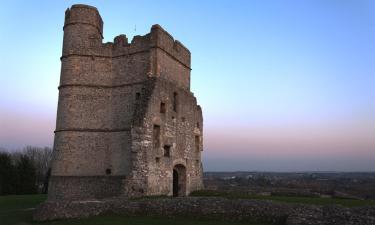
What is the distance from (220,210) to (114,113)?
32.4ft

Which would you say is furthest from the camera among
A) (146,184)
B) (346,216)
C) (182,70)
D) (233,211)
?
(182,70)

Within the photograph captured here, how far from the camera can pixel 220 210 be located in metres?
14.2

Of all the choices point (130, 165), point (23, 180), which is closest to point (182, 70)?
point (130, 165)

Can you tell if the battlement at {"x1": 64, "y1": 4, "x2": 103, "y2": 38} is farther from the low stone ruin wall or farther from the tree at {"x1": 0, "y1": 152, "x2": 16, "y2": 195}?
the tree at {"x1": 0, "y1": 152, "x2": 16, "y2": 195}

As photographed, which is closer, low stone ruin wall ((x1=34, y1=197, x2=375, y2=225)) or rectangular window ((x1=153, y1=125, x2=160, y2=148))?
low stone ruin wall ((x1=34, y1=197, x2=375, y2=225))

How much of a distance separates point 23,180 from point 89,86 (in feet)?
Result: 60.5

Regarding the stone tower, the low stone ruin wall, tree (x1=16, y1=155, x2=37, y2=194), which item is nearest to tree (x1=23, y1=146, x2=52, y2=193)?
tree (x1=16, y1=155, x2=37, y2=194)

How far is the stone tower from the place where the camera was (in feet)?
65.8

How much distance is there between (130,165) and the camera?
755 inches

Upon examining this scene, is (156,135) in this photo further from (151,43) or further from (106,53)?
(106,53)

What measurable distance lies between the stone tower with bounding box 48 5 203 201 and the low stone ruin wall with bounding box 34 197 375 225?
364cm

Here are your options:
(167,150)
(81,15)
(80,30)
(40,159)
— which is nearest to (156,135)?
(167,150)

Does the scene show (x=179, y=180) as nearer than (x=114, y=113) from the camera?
No

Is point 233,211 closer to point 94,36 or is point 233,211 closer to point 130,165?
point 130,165
